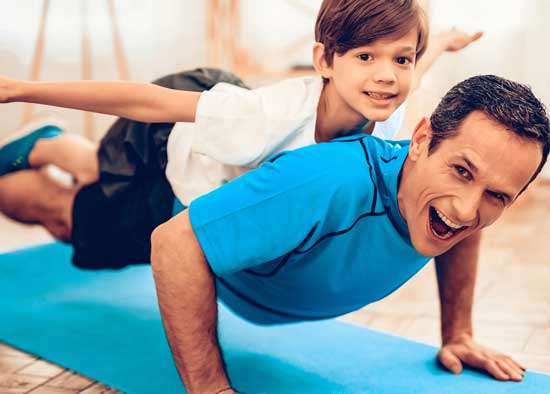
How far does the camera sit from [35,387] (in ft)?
4.72

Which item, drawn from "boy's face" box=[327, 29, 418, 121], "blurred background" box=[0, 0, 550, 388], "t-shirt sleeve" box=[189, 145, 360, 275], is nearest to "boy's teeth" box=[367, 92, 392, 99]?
"boy's face" box=[327, 29, 418, 121]

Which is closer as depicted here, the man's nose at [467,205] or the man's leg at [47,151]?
the man's nose at [467,205]

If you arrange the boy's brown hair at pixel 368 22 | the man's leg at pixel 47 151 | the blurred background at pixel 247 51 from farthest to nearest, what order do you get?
1. the blurred background at pixel 247 51
2. the man's leg at pixel 47 151
3. the boy's brown hair at pixel 368 22

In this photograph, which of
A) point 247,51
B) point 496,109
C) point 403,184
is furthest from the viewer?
point 247,51

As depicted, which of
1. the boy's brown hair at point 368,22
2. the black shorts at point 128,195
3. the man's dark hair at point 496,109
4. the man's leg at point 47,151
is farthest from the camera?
the man's leg at point 47,151

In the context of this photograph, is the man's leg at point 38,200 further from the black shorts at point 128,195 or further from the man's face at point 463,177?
the man's face at point 463,177

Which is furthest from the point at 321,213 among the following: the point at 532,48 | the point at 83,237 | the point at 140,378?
the point at 532,48

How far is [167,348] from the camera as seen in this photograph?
160 cm

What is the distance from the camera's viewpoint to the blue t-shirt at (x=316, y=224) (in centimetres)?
112

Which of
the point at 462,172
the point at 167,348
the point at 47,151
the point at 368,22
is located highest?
the point at 368,22

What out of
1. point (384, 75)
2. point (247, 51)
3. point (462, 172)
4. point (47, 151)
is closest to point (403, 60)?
point (384, 75)

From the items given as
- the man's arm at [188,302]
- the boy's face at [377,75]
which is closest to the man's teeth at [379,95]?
the boy's face at [377,75]

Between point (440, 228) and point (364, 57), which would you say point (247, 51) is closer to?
point (364, 57)

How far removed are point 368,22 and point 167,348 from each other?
782mm
